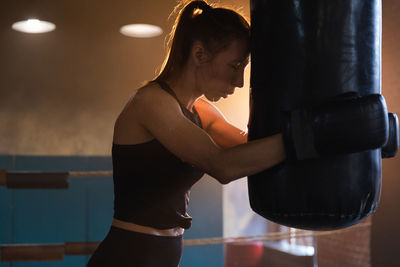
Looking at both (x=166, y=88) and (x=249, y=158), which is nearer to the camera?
(x=249, y=158)

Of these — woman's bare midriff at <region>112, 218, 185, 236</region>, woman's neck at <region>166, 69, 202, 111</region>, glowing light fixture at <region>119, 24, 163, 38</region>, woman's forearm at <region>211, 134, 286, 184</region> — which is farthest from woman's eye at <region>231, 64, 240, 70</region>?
glowing light fixture at <region>119, 24, 163, 38</region>

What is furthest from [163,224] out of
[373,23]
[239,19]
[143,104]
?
[373,23]

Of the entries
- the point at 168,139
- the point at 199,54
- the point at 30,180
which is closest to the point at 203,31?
the point at 199,54

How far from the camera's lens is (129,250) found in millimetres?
1202

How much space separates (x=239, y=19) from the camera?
1251mm

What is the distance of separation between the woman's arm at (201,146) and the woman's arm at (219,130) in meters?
0.43

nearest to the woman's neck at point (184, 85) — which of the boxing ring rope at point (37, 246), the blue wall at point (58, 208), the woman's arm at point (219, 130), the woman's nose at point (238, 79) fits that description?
the woman's nose at point (238, 79)

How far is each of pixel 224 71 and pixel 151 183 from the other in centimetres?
35

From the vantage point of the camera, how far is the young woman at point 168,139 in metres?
1.11

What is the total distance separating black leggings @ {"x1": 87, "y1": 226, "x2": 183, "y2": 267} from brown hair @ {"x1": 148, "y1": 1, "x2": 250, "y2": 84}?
0.43m

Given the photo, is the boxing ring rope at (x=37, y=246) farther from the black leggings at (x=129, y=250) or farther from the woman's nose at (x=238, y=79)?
the woman's nose at (x=238, y=79)

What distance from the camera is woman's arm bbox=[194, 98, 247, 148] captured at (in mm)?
1544

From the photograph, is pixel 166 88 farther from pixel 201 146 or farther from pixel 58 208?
pixel 58 208

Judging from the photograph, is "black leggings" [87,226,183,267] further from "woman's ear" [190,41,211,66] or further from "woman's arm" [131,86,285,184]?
"woman's ear" [190,41,211,66]
